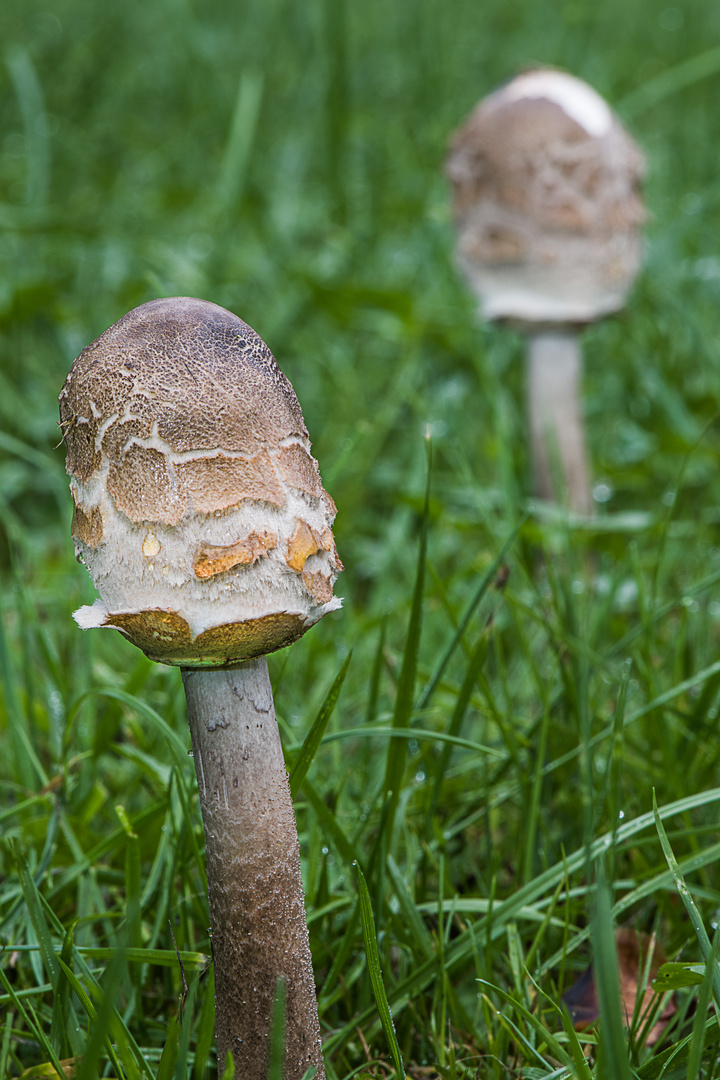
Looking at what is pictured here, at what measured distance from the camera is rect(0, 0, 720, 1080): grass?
1622 mm

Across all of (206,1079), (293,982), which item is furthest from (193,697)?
(206,1079)

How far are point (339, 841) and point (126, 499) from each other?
0.73 m

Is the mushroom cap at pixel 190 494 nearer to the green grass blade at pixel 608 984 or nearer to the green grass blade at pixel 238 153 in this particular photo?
the green grass blade at pixel 608 984

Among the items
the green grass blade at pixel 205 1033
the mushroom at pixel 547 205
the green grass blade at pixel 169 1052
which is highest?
the mushroom at pixel 547 205

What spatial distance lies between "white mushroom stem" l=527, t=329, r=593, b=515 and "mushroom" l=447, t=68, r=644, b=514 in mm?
90

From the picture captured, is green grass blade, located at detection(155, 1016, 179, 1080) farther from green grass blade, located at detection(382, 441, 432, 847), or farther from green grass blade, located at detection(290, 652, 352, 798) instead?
green grass blade, located at detection(382, 441, 432, 847)

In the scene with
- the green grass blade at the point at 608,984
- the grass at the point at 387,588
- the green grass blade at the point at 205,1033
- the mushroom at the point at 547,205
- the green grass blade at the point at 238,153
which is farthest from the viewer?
the green grass blade at the point at 238,153

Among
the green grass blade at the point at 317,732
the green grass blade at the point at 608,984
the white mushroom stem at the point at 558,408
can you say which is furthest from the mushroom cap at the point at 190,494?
the white mushroom stem at the point at 558,408

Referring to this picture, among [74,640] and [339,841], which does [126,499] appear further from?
[74,640]

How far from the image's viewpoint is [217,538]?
4.12 feet

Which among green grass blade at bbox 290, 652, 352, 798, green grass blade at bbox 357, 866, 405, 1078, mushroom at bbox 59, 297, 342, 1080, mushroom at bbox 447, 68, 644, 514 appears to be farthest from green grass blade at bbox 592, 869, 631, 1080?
mushroom at bbox 447, 68, 644, 514

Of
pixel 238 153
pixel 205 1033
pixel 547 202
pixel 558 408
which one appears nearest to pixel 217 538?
pixel 205 1033

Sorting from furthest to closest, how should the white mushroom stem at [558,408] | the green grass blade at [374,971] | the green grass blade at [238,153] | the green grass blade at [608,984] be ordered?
the green grass blade at [238,153] → the white mushroom stem at [558,408] → the green grass blade at [374,971] → the green grass blade at [608,984]

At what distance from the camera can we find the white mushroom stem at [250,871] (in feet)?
4.59
